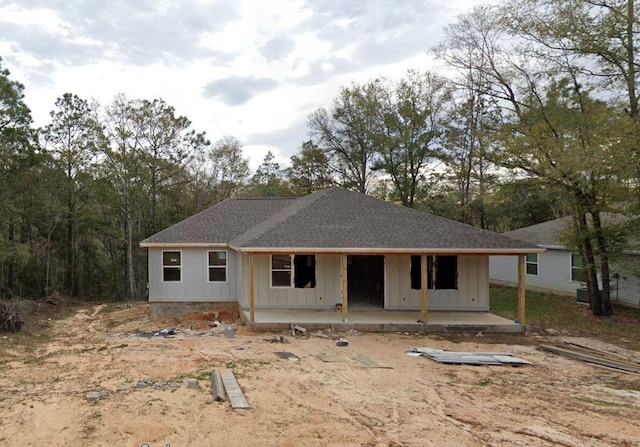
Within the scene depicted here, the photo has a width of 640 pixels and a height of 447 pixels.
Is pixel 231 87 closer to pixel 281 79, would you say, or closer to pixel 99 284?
pixel 281 79

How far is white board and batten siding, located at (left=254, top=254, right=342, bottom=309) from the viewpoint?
13375 millimetres

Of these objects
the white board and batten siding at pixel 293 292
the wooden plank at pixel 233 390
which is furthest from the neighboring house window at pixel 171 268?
the wooden plank at pixel 233 390

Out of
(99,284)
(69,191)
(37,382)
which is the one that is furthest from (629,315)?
(99,284)

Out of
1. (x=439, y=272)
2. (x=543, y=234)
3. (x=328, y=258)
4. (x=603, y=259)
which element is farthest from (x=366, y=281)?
(x=543, y=234)

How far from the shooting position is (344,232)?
498 inches

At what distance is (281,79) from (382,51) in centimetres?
487

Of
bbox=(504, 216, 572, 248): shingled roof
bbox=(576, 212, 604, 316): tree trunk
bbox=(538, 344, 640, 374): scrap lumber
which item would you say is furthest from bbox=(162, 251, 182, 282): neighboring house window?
bbox=(504, 216, 572, 248): shingled roof

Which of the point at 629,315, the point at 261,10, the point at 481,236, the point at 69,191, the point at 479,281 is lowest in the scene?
the point at 629,315

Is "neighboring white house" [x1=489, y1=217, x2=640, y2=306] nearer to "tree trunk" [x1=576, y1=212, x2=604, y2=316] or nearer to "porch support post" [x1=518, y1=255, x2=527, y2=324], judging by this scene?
"tree trunk" [x1=576, y1=212, x2=604, y2=316]

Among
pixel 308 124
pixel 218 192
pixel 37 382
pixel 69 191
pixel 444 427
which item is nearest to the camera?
pixel 444 427

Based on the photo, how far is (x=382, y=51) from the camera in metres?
17.7

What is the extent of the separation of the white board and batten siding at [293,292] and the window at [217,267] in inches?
99.4

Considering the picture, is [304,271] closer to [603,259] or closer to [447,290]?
[447,290]

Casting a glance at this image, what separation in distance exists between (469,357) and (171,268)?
10731 mm
